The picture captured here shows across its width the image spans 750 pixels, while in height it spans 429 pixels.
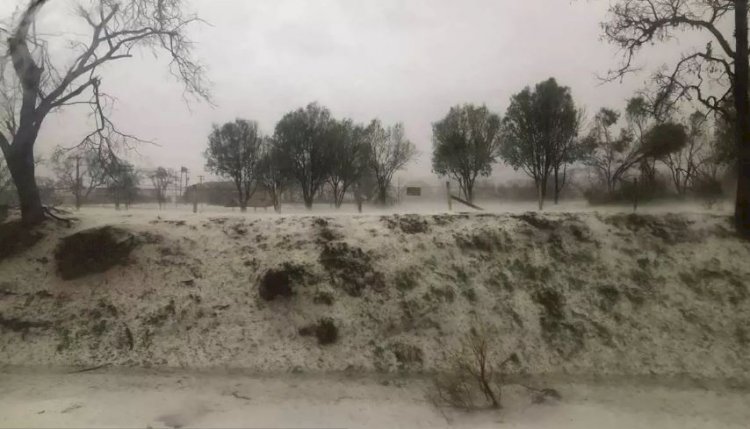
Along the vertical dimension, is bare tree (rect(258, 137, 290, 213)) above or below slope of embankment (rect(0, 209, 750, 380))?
above

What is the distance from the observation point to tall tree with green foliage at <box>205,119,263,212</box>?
39.4m

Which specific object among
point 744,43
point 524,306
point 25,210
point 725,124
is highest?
point 744,43

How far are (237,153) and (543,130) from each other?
21238 mm

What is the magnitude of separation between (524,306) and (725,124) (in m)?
10.2

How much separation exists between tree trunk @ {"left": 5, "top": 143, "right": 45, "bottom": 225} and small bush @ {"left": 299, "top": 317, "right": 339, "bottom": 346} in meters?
8.18

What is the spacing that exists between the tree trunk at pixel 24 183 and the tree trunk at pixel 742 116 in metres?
17.7

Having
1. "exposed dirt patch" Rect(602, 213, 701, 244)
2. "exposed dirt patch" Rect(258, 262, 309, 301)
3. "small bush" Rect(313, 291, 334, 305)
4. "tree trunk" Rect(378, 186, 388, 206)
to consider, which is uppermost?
"tree trunk" Rect(378, 186, 388, 206)

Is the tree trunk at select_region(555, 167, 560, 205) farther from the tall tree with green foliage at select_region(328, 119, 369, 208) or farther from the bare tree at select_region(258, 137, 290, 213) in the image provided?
the bare tree at select_region(258, 137, 290, 213)

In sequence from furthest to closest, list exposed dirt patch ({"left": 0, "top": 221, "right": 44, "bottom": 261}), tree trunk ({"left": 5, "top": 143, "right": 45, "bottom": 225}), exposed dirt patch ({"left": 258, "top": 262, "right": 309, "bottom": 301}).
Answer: tree trunk ({"left": 5, "top": 143, "right": 45, "bottom": 225}) → exposed dirt patch ({"left": 0, "top": 221, "right": 44, "bottom": 261}) → exposed dirt patch ({"left": 258, "top": 262, "right": 309, "bottom": 301})

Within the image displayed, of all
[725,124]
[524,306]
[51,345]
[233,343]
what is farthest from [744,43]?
[51,345]

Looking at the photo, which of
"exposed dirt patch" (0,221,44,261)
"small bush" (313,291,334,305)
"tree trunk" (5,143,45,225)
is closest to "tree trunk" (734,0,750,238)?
"small bush" (313,291,334,305)

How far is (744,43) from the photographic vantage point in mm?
13547

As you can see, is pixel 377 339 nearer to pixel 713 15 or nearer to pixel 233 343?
pixel 233 343

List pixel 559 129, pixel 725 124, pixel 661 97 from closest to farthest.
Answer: pixel 661 97 < pixel 725 124 < pixel 559 129
